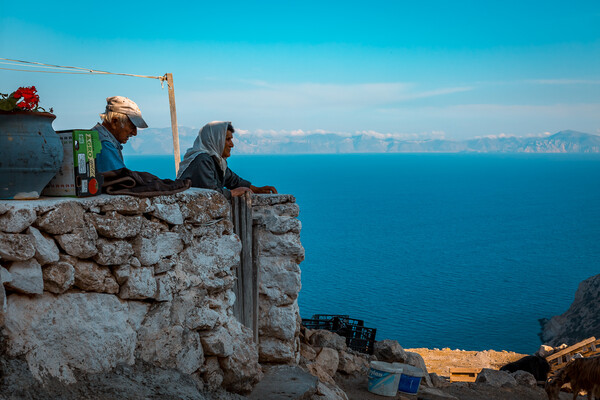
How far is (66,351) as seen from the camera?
3.22m

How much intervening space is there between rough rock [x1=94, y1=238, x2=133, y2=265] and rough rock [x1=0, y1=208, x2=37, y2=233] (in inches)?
18.5

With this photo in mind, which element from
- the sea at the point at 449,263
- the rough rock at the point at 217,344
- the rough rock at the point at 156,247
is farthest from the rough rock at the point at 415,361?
the sea at the point at 449,263

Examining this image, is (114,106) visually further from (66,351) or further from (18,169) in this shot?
(66,351)

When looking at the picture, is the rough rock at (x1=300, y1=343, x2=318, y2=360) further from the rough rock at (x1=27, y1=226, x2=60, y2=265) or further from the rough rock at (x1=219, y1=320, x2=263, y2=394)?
the rough rock at (x1=27, y1=226, x2=60, y2=265)

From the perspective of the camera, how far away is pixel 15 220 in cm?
301

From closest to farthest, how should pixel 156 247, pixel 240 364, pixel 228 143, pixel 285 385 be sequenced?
pixel 156 247, pixel 240 364, pixel 285 385, pixel 228 143

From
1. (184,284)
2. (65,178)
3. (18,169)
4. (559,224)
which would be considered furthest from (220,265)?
(559,224)

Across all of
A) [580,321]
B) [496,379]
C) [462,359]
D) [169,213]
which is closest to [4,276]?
[169,213]

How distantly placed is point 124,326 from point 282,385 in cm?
177

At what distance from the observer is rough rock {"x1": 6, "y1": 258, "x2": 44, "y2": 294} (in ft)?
9.92

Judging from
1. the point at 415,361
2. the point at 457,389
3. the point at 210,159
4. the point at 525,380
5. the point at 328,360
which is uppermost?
the point at 210,159

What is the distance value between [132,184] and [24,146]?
2.29 feet

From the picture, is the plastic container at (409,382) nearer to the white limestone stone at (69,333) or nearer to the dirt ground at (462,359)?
the white limestone stone at (69,333)

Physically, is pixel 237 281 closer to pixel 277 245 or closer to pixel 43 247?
pixel 277 245
